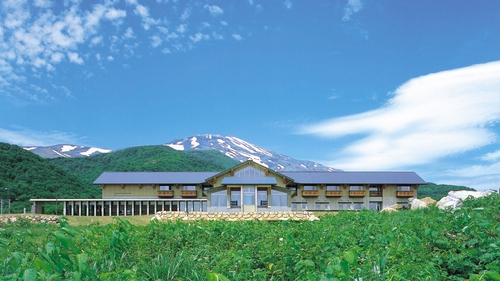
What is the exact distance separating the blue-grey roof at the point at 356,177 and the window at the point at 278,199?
6731 mm

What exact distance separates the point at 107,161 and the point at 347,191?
183 feet

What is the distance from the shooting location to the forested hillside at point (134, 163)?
65188 millimetres

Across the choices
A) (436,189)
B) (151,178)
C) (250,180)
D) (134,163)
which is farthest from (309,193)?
(134,163)

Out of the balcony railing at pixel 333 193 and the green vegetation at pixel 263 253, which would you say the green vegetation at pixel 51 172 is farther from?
the green vegetation at pixel 263 253

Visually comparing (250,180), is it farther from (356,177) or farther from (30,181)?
(30,181)

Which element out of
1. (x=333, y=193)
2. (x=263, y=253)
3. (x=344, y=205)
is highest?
(x=263, y=253)

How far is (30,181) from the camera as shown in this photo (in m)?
46.8

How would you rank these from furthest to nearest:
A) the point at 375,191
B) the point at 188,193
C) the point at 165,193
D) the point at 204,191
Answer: the point at 375,191, the point at 188,193, the point at 165,193, the point at 204,191

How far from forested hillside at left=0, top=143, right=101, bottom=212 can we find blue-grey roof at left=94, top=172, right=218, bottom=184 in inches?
329

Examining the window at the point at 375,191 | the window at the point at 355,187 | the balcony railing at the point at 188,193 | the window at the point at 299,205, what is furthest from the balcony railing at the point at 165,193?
the window at the point at 375,191

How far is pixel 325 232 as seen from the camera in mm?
6324

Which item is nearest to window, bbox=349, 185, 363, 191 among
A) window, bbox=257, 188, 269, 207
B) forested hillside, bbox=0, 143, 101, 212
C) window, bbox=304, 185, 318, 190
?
window, bbox=304, 185, 318, 190

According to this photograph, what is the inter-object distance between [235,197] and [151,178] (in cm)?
1059

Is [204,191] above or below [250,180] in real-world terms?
below
